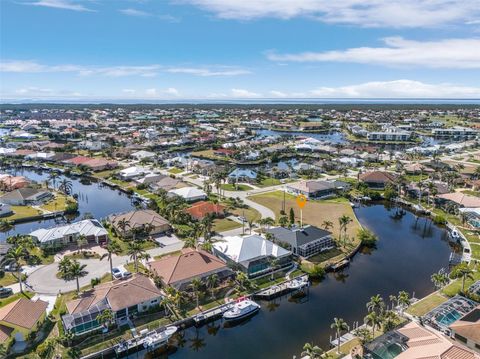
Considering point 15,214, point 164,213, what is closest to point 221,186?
point 164,213

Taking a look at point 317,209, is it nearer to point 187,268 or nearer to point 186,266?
point 186,266

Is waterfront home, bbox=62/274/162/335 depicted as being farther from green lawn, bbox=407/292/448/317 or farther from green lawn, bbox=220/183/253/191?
green lawn, bbox=220/183/253/191

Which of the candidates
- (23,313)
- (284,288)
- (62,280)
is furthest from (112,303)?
(284,288)

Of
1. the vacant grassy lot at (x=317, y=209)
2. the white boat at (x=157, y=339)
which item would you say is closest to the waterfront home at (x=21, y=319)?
the white boat at (x=157, y=339)

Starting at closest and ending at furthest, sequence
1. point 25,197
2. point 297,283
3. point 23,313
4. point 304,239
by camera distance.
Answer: point 23,313
point 297,283
point 304,239
point 25,197

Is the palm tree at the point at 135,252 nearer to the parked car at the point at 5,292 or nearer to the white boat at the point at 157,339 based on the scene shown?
the white boat at the point at 157,339

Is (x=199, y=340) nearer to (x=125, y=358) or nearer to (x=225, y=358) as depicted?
(x=225, y=358)

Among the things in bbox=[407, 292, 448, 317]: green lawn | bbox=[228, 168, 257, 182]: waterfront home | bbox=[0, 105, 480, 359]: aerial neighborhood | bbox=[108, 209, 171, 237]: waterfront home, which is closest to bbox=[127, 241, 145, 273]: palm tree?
bbox=[0, 105, 480, 359]: aerial neighborhood

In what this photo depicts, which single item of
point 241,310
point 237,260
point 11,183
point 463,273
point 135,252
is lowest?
point 241,310
